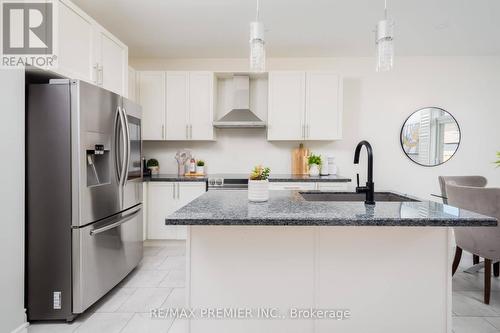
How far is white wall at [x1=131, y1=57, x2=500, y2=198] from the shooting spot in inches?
161

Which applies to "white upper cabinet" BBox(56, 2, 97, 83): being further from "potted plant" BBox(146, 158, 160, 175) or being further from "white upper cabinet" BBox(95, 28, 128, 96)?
"potted plant" BBox(146, 158, 160, 175)

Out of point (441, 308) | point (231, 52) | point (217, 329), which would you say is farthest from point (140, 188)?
point (441, 308)

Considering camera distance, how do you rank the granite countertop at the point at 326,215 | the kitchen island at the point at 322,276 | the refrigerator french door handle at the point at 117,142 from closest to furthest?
the granite countertop at the point at 326,215 < the kitchen island at the point at 322,276 < the refrigerator french door handle at the point at 117,142

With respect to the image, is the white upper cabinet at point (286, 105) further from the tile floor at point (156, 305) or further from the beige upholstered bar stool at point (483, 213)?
the tile floor at point (156, 305)

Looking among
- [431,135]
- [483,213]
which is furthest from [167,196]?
[431,135]

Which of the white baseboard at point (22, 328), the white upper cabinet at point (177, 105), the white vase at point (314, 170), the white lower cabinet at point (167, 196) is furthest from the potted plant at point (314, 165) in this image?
the white baseboard at point (22, 328)

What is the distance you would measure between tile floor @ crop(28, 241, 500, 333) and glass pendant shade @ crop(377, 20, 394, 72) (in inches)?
75.6

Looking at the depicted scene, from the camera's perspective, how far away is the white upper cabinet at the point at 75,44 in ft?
7.04

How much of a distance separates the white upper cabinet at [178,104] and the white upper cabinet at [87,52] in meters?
0.80

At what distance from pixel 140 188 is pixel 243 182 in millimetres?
1191

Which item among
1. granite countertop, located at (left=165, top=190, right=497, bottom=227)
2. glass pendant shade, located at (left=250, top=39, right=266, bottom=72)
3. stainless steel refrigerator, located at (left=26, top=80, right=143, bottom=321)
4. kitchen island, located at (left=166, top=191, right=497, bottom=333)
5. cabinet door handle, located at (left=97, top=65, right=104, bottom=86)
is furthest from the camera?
cabinet door handle, located at (left=97, top=65, right=104, bottom=86)

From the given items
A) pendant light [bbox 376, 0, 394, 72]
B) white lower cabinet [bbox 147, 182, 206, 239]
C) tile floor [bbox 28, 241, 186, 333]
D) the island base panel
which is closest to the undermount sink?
the island base panel

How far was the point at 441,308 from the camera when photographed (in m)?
1.48

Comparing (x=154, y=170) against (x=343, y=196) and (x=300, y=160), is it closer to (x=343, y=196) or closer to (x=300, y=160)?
(x=300, y=160)
